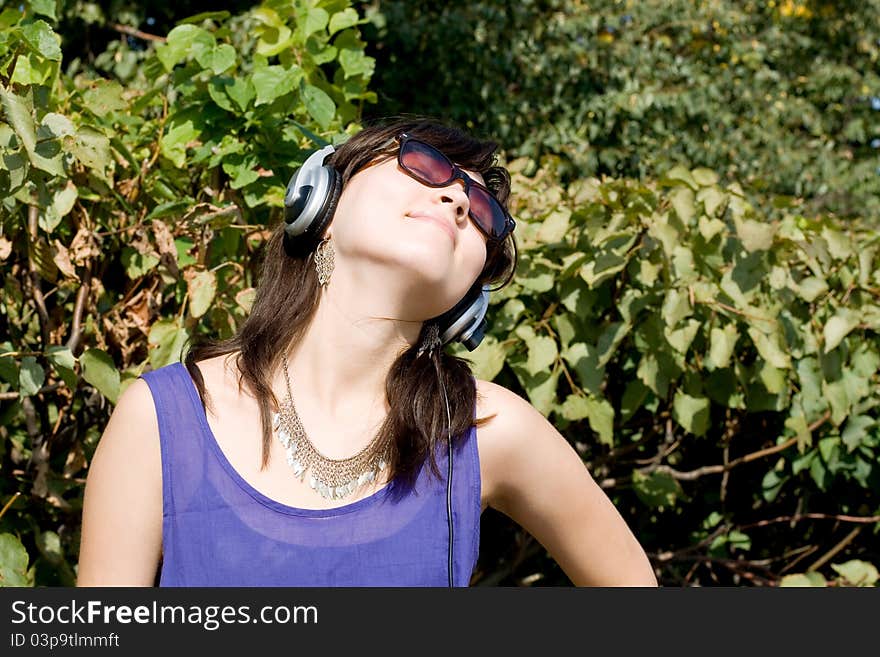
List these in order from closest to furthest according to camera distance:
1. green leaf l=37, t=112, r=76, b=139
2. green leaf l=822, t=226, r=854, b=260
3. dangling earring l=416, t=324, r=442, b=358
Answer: dangling earring l=416, t=324, r=442, b=358
green leaf l=37, t=112, r=76, b=139
green leaf l=822, t=226, r=854, b=260

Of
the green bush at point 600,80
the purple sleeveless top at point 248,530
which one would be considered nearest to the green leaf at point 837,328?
the purple sleeveless top at point 248,530

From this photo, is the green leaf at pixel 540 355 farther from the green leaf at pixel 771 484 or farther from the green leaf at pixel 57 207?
the green leaf at pixel 57 207

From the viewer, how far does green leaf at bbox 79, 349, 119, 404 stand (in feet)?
6.37

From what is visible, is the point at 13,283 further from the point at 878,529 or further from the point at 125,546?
the point at 878,529

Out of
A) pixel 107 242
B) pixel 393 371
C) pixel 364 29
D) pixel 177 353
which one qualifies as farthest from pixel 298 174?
pixel 364 29

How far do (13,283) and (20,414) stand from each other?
292mm

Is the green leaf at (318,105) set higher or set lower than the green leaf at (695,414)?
higher

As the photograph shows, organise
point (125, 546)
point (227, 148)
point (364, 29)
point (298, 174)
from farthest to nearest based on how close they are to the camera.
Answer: point (364, 29) < point (227, 148) < point (298, 174) < point (125, 546)

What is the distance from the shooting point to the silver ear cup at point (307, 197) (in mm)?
1547

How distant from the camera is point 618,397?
2715 millimetres

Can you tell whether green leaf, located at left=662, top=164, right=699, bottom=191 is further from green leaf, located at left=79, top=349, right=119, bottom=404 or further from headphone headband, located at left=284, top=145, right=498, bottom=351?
green leaf, located at left=79, top=349, right=119, bottom=404

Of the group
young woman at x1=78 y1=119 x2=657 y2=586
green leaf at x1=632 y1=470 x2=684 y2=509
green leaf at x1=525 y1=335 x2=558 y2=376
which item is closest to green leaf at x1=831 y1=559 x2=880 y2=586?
green leaf at x1=632 y1=470 x2=684 y2=509

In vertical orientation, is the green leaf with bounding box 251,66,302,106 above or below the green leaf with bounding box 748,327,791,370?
above

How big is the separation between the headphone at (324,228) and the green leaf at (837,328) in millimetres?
1114
